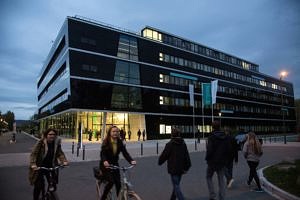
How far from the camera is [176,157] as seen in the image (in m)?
5.91

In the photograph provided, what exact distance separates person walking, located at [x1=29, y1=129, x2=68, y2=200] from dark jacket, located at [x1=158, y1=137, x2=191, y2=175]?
2.15 m

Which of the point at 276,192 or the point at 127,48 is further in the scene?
the point at 127,48

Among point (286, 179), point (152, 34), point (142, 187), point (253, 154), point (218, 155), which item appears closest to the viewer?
point (218, 155)

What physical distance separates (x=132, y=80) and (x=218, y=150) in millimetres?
38550

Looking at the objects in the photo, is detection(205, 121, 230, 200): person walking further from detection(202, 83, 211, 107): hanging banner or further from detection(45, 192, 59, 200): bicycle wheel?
detection(202, 83, 211, 107): hanging banner

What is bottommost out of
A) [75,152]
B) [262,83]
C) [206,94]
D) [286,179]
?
[75,152]

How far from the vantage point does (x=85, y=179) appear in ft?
34.2

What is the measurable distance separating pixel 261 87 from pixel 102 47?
178ft

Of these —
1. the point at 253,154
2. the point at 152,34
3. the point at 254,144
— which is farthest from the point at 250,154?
the point at 152,34

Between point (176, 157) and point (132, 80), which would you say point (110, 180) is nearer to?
point (176, 157)

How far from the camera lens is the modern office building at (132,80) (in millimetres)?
39531

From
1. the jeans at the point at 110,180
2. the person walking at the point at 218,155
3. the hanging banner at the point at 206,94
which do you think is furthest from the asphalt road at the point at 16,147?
the hanging banner at the point at 206,94

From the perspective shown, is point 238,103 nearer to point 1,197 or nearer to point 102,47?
point 102,47

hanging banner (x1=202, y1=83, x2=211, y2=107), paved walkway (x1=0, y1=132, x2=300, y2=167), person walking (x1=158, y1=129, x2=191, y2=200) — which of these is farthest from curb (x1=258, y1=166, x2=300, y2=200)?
hanging banner (x1=202, y1=83, x2=211, y2=107)
